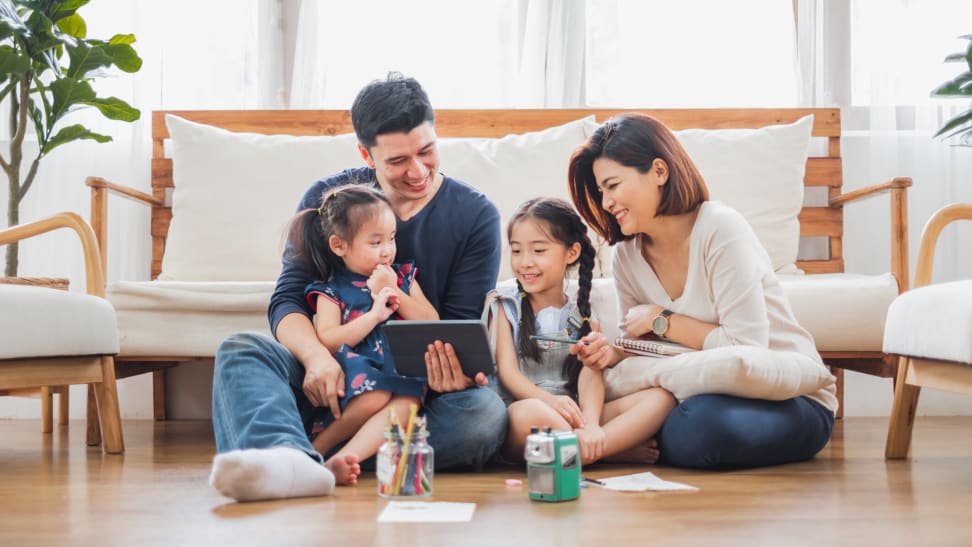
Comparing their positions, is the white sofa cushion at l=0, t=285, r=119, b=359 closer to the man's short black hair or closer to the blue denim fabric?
the blue denim fabric

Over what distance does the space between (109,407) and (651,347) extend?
3.86 feet

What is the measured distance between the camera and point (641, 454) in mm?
1801

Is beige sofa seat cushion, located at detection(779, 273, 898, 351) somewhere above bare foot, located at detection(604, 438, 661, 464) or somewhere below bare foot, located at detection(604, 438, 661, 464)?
above

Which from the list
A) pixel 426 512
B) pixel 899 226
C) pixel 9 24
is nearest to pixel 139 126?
pixel 9 24

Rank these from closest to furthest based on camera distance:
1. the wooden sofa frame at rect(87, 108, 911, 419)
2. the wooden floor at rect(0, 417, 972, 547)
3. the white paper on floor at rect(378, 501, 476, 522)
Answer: the wooden floor at rect(0, 417, 972, 547) < the white paper on floor at rect(378, 501, 476, 522) < the wooden sofa frame at rect(87, 108, 911, 419)

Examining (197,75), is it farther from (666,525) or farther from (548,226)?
(666,525)

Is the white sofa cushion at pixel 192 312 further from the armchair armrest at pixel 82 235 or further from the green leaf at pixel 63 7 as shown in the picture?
the green leaf at pixel 63 7

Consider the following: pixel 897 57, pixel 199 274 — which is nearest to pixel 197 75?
pixel 199 274

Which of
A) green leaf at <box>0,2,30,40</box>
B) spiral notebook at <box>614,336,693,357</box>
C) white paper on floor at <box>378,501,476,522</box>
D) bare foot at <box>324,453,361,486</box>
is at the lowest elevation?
white paper on floor at <box>378,501,476,522</box>

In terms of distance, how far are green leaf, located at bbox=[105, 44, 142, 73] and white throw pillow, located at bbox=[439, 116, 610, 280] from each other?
89 centimetres

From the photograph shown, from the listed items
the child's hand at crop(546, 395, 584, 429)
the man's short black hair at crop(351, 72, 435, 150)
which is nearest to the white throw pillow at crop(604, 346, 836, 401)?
the child's hand at crop(546, 395, 584, 429)

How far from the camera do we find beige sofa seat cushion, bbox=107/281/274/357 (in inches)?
87.0

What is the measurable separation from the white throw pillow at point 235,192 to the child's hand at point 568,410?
1164mm

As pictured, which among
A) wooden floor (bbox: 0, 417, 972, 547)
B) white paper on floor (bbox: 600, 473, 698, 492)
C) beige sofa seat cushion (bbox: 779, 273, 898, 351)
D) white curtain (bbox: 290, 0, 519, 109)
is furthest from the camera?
white curtain (bbox: 290, 0, 519, 109)
